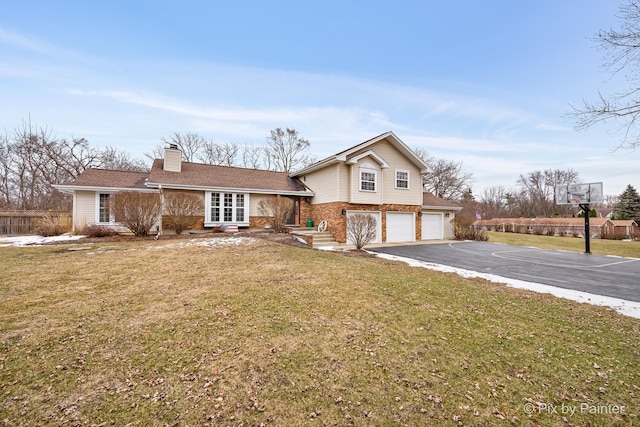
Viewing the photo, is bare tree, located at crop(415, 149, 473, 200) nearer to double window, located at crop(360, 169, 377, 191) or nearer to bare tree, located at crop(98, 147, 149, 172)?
double window, located at crop(360, 169, 377, 191)

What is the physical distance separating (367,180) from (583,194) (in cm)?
1498

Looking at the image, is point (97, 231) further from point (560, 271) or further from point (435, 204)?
point (435, 204)

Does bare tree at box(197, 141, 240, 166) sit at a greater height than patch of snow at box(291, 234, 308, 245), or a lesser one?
greater

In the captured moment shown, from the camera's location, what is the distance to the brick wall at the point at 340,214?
48.9 feet

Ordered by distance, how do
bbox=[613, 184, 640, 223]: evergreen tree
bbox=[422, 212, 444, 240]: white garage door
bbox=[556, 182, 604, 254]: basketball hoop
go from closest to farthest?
bbox=[556, 182, 604, 254]: basketball hoop < bbox=[422, 212, 444, 240]: white garage door < bbox=[613, 184, 640, 223]: evergreen tree

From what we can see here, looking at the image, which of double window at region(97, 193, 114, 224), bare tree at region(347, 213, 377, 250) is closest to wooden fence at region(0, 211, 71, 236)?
double window at region(97, 193, 114, 224)

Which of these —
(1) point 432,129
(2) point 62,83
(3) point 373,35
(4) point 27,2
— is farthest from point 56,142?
(1) point 432,129

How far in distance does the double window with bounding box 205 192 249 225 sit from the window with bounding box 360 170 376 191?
729 cm

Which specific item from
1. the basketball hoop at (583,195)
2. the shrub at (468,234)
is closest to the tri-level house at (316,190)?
the shrub at (468,234)

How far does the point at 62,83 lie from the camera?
14.5m

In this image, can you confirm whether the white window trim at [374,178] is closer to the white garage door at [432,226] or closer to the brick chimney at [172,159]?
the white garage door at [432,226]

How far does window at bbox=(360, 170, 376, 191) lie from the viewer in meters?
15.6

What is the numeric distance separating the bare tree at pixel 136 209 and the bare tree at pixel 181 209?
24.2 inches

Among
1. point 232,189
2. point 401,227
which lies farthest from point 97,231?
point 401,227
